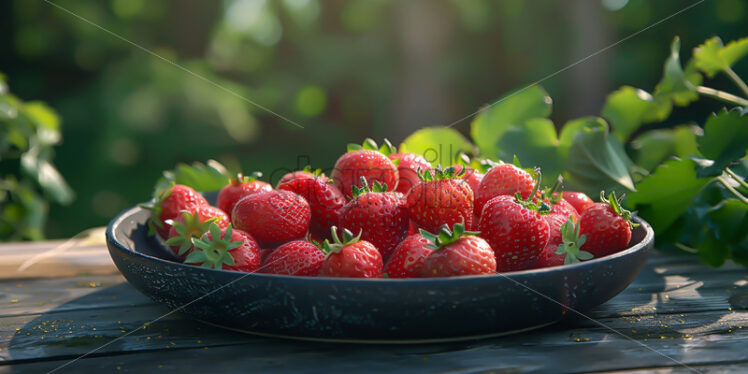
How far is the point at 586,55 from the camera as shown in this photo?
10.4ft

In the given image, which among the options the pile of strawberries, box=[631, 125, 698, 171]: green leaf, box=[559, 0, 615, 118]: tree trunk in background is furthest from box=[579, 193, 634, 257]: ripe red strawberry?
box=[559, 0, 615, 118]: tree trunk in background

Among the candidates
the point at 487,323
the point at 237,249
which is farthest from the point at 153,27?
the point at 487,323

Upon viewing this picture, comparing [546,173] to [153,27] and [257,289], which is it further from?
[153,27]

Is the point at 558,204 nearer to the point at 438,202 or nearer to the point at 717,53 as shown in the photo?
the point at 438,202

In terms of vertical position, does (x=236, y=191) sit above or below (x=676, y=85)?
below

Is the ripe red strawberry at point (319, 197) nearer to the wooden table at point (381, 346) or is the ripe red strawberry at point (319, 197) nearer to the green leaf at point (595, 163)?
the wooden table at point (381, 346)

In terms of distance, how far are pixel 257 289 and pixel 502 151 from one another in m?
0.69

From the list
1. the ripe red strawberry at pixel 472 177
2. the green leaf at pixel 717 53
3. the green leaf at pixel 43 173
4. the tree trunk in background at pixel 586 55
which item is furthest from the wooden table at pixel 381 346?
the tree trunk in background at pixel 586 55

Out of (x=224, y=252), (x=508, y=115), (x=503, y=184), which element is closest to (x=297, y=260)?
(x=224, y=252)

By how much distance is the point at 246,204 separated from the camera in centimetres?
→ 85

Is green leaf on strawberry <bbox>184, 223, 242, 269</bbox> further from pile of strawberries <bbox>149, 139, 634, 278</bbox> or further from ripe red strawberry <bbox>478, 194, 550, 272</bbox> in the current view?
ripe red strawberry <bbox>478, 194, 550, 272</bbox>

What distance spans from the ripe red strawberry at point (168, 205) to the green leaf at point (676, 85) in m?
0.86

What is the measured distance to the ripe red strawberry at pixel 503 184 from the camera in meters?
0.83

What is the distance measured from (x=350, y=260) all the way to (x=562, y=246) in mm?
236
